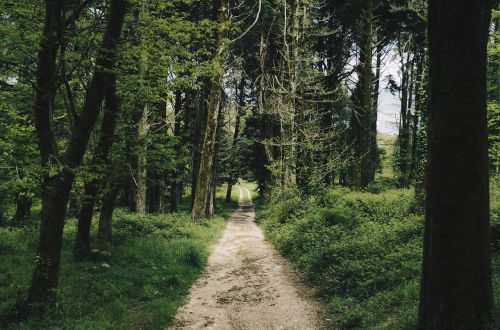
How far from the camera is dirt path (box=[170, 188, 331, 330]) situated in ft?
22.0

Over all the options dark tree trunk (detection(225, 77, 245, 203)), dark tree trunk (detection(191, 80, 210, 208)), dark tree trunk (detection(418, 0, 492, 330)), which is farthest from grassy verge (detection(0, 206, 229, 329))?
dark tree trunk (detection(225, 77, 245, 203))

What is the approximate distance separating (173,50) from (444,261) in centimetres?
674

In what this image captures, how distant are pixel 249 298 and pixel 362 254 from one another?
2.98 m

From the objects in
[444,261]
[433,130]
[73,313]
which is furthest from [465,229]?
[73,313]

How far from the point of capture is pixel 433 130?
3658 millimetres

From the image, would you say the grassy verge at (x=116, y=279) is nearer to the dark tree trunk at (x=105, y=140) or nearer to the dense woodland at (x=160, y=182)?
the dense woodland at (x=160, y=182)

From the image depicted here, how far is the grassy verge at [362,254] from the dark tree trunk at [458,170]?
163cm

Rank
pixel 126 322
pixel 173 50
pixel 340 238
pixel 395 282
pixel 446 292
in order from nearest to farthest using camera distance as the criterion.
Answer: pixel 446 292
pixel 126 322
pixel 395 282
pixel 173 50
pixel 340 238

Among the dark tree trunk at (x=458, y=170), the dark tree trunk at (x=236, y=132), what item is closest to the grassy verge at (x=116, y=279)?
the dark tree trunk at (x=458, y=170)

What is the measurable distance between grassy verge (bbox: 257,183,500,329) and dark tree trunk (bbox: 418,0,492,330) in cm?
163

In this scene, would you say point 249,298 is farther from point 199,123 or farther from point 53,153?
point 199,123

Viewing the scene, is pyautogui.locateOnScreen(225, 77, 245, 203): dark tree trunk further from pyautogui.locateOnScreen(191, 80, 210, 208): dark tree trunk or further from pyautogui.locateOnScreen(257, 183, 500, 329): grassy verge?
pyautogui.locateOnScreen(257, 183, 500, 329): grassy verge

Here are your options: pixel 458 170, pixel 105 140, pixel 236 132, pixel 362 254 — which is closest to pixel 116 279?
pixel 105 140

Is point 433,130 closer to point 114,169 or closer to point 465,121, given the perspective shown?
point 465,121
